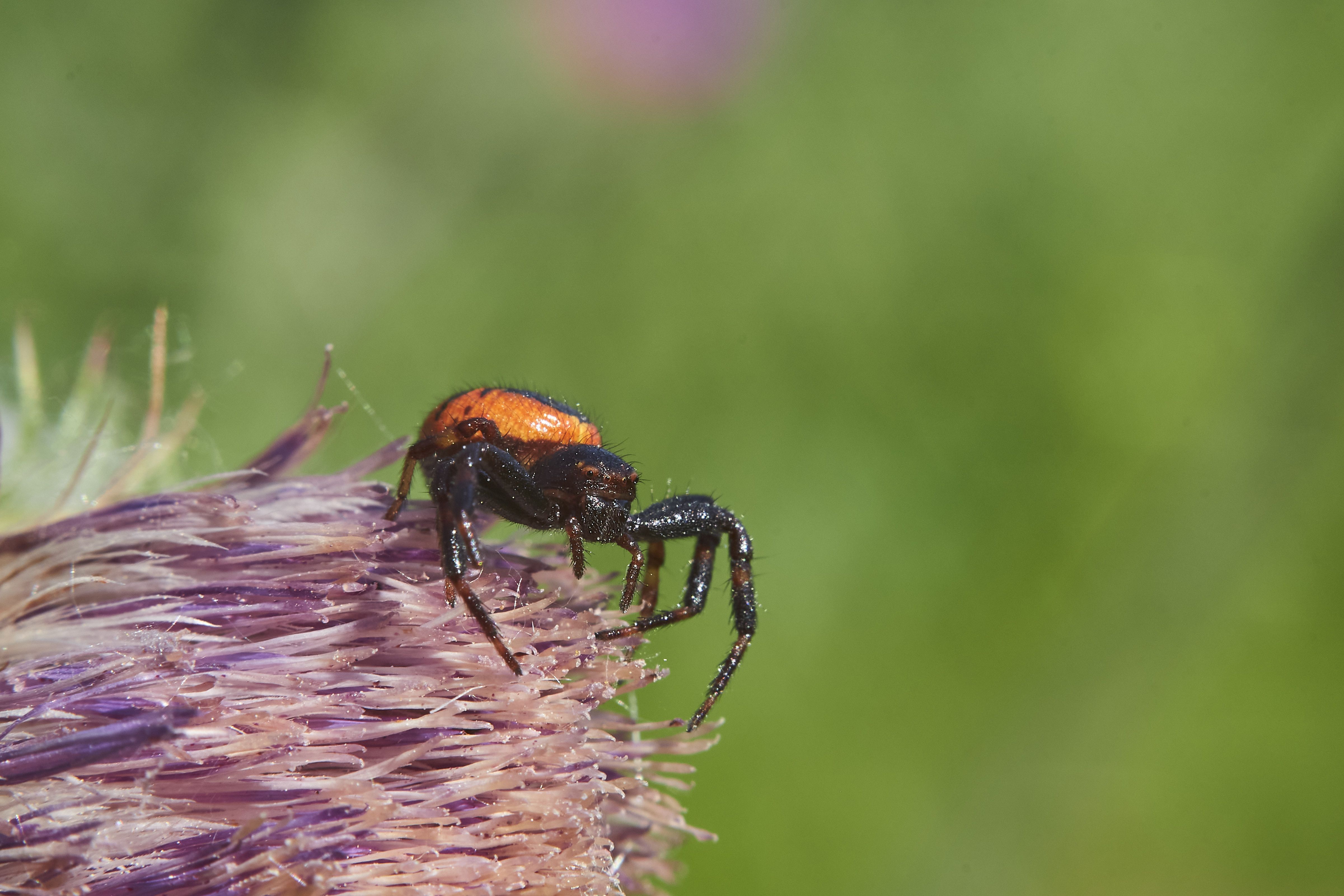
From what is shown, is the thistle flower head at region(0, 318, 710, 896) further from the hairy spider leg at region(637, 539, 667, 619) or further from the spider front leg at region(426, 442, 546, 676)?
the hairy spider leg at region(637, 539, 667, 619)

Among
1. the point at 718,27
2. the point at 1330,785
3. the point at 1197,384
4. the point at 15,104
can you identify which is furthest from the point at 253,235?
the point at 1330,785

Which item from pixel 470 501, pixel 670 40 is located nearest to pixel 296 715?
pixel 470 501

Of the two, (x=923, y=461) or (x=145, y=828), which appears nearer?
(x=145, y=828)

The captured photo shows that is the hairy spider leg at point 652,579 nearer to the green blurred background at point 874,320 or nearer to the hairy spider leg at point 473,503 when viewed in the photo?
the hairy spider leg at point 473,503

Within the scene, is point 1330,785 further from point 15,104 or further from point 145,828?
point 15,104

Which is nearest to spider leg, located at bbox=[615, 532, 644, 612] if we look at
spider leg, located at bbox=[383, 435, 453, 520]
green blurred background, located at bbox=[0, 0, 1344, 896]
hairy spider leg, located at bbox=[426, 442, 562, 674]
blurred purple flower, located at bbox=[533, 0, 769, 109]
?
hairy spider leg, located at bbox=[426, 442, 562, 674]

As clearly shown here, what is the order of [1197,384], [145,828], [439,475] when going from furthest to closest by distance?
[1197,384] → [439,475] → [145,828]
